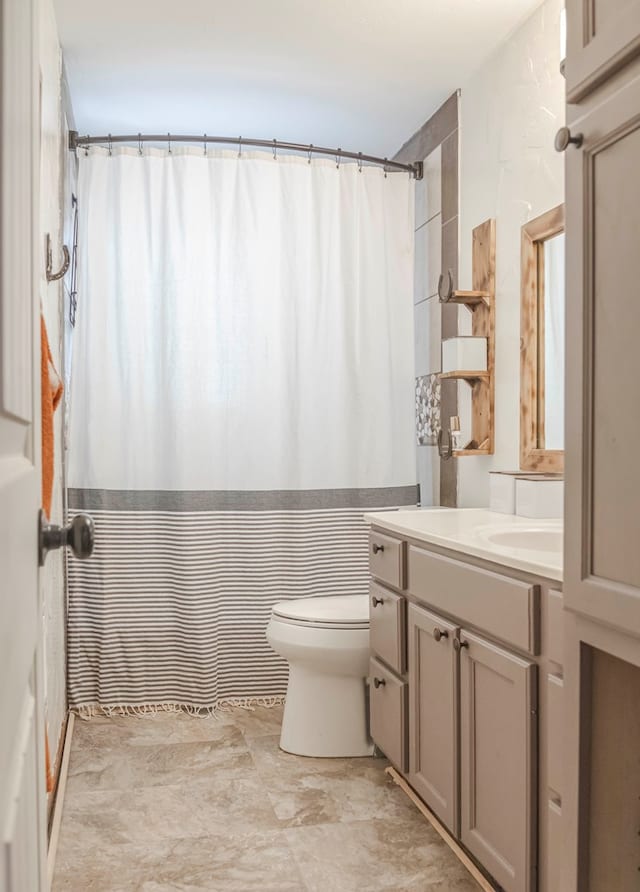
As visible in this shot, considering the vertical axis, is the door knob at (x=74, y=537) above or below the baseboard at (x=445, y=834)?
above

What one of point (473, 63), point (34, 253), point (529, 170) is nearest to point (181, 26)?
point (473, 63)

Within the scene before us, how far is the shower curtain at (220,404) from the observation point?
328 centimetres

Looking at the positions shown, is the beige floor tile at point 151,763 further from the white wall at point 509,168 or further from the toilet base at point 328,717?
the white wall at point 509,168

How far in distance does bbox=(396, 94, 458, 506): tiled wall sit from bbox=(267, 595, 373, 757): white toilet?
30.8 inches

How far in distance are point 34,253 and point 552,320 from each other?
6.44 ft

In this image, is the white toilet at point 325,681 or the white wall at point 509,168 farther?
the white toilet at point 325,681

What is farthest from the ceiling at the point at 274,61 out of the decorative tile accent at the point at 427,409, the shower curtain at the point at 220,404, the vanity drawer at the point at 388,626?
the vanity drawer at the point at 388,626

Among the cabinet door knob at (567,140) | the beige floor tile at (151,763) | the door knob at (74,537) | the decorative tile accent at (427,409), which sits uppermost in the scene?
the cabinet door knob at (567,140)

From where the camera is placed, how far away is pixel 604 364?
1.21 meters

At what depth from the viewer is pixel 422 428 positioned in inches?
142

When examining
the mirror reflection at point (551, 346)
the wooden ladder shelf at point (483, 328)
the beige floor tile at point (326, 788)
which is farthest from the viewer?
the wooden ladder shelf at point (483, 328)

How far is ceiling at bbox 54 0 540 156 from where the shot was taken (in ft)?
8.66

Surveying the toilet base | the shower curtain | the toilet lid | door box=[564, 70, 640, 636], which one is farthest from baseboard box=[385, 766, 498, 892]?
door box=[564, 70, 640, 636]

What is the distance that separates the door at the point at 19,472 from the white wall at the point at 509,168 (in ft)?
6.61
